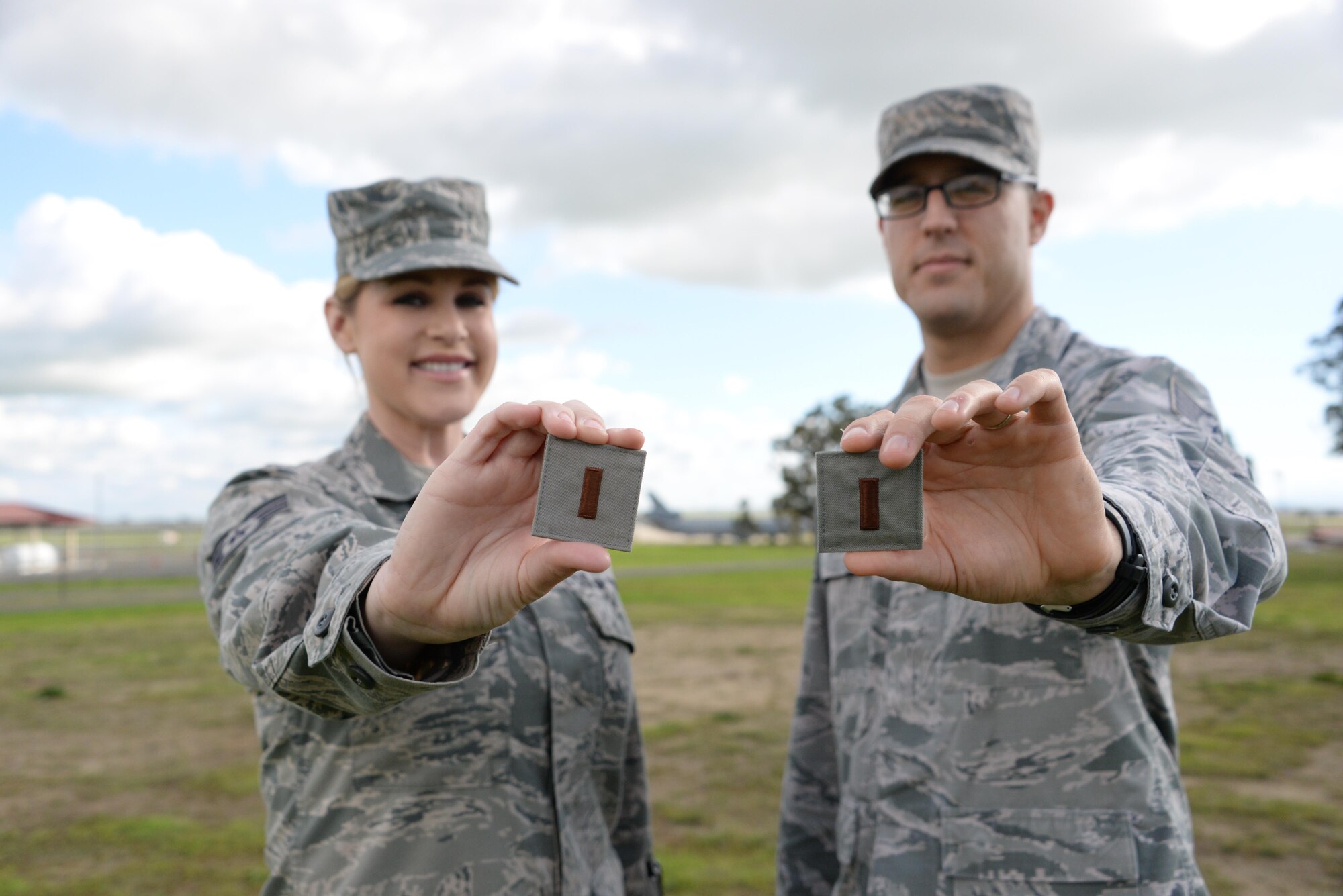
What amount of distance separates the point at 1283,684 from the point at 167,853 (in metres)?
13.4

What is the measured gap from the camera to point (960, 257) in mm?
3135

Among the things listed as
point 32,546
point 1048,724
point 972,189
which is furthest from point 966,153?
point 32,546

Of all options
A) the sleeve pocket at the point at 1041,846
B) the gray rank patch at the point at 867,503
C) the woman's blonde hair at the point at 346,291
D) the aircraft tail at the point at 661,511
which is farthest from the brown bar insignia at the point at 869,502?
the aircraft tail at the point at 661,511

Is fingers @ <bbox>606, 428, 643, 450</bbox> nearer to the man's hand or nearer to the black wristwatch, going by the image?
the man's hand

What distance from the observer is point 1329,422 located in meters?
34.9

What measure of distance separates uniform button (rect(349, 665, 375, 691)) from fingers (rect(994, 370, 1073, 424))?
4.44ft

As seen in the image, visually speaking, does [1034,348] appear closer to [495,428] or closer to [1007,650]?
[1007,650]

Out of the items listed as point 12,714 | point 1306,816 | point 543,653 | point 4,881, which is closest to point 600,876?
point 543,653

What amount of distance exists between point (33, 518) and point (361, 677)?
163ft

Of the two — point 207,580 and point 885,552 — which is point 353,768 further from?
point 885,552

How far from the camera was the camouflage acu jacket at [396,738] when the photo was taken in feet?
7.08

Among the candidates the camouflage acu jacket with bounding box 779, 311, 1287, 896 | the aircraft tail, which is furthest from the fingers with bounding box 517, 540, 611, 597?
Result: the aircraft tail

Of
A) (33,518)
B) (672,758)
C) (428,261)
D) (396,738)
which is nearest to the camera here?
(396,738)

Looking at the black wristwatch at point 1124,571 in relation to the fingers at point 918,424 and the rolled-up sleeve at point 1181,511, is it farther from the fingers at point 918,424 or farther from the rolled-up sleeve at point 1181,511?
the fingers at point 918,424
